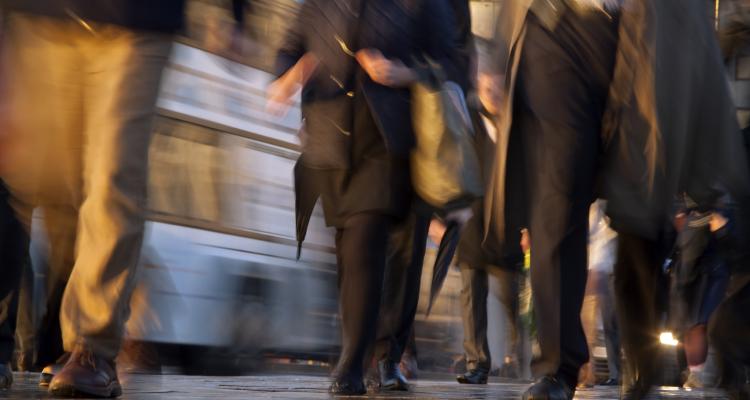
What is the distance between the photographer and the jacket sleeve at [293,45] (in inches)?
222

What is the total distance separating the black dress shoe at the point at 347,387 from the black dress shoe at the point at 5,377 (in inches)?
46.5

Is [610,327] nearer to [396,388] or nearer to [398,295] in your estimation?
[398,295]

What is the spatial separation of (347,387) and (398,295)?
1.56 metres

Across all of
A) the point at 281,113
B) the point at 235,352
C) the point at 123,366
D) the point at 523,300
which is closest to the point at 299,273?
the point at 235,352

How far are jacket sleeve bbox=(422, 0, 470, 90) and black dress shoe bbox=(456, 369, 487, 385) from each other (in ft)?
11.1

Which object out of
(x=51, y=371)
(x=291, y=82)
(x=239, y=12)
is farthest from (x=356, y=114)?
(x=51, y=371)

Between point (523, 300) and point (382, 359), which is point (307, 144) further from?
point (523, 300)

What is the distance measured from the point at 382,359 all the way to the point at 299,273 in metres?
6.06

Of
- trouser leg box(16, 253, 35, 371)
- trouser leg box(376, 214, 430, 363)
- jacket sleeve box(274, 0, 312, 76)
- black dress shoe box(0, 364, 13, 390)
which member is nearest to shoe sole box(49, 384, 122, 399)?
black dress shoe box(0, 364, 13, 390)

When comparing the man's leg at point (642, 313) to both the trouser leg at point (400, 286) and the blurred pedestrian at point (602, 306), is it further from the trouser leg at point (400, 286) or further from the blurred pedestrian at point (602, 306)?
the blurred pedestrian at point (602, 306)

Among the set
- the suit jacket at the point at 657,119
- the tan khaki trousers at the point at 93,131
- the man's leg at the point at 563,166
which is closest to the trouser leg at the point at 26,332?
the tan khaki trousers at the point at 93,131

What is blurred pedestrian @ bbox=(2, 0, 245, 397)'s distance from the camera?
446 centimetres

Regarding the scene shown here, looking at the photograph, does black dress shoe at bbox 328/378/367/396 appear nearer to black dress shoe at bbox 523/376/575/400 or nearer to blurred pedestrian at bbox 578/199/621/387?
black dress shoe at bbox 523/376/575/400

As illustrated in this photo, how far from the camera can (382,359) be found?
21.9 ft
